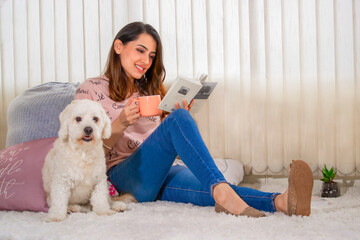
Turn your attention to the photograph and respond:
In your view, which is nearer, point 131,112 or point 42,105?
point 131,112

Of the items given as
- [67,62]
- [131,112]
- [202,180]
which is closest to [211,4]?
[67,62]

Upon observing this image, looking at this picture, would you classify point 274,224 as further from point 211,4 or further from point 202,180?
point 211,4

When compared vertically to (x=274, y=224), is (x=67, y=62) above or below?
above

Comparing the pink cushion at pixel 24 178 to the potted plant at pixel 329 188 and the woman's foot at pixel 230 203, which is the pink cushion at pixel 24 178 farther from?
the potted plant at pixel 329 188

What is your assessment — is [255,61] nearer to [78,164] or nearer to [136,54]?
[136,54]

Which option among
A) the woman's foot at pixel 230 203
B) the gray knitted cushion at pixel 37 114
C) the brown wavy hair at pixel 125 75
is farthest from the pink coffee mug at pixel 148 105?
the gray knitted cushion at pixel 37 114

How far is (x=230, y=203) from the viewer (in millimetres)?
1298

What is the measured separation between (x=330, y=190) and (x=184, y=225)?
3.96 ft

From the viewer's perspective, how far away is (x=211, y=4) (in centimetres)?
251

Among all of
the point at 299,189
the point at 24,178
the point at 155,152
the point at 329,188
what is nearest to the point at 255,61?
the point at 329,188

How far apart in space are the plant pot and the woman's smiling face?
1205 mm

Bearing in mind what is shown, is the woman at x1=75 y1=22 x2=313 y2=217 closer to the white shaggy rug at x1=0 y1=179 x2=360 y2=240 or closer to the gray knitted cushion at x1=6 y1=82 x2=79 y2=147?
the white shaggy rug at x1=0 y1=179 x2=360 y2=240

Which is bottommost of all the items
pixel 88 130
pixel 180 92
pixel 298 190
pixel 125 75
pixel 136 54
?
pixel 298 190

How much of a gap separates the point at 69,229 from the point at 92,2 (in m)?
1.90
